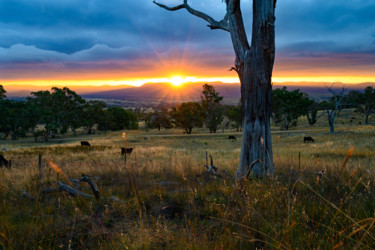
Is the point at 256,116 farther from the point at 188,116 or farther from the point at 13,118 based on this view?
the point at 13,118

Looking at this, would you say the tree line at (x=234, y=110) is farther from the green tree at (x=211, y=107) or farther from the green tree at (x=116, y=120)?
the green tree at (x=116, y=120)

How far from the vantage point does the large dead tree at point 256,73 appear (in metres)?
7.19

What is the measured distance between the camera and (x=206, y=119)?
65875 millimetres

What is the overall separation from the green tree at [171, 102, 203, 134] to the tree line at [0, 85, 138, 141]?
22.9m

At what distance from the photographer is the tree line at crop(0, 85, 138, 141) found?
5088 centimetres

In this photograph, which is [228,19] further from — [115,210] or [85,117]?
[85,117]

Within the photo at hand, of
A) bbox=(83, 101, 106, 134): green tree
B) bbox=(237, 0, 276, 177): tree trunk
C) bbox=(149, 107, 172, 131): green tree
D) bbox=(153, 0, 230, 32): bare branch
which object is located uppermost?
bbox=(153, 0, 230, 32): bare branch

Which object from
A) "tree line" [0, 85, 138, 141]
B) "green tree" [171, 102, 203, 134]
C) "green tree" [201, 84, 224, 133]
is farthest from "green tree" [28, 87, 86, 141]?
"green tree" [201, 84, 224, 133]

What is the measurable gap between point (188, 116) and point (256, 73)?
5438 cm

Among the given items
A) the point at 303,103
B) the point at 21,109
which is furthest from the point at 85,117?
the point at 303,103

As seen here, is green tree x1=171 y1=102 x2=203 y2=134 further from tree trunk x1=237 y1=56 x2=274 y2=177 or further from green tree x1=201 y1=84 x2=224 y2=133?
tree trunk x1=237 y1=56 x2=274 y2=177

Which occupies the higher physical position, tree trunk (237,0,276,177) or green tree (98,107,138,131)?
tree trunk (237,0,276,177)

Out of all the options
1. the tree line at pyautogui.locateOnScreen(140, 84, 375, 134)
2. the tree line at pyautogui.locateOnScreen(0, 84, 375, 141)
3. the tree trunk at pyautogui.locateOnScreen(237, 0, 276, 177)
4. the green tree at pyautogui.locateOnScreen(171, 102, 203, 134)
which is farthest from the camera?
the green tree at pyautogui.locateOnScreen(171, 102, 203, 134)

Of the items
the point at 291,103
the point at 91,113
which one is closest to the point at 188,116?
the point at 291,103
